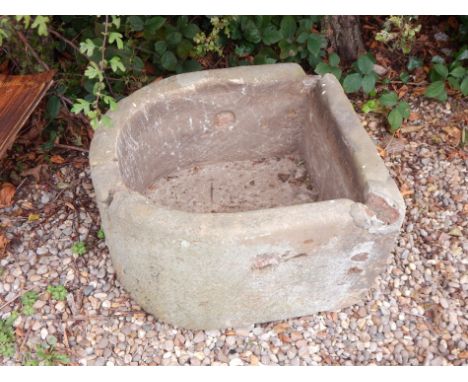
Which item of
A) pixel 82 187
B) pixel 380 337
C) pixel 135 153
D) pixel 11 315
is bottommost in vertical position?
pixel 380 337

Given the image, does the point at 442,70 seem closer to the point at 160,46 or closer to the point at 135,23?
the point at 160,46

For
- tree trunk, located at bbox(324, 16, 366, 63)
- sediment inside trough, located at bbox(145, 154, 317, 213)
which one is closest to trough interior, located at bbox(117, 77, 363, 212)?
sediment inside trough, located at bbox(145, 154, 317, 213)

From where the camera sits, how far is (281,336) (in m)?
2.27

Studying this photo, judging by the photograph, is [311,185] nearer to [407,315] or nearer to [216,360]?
[407,315]

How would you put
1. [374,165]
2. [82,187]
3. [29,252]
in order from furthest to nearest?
[82,187]
[29,252]
[374,165]

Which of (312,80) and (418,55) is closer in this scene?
(312,80)

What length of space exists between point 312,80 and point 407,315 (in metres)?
1.05

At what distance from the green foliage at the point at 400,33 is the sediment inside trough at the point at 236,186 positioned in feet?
2.78

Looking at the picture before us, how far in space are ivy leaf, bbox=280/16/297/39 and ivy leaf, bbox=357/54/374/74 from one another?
384 mm

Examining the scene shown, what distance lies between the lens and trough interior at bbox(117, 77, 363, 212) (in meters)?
2.36

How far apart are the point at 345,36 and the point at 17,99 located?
1.78 meters

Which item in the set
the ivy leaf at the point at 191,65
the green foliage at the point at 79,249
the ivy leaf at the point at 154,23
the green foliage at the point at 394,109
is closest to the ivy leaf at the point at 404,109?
the green foliage at the point at 394,109

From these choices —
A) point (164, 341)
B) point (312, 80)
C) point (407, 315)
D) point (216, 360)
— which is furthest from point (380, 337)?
point (312, 80)

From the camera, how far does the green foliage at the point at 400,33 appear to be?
2.93m
